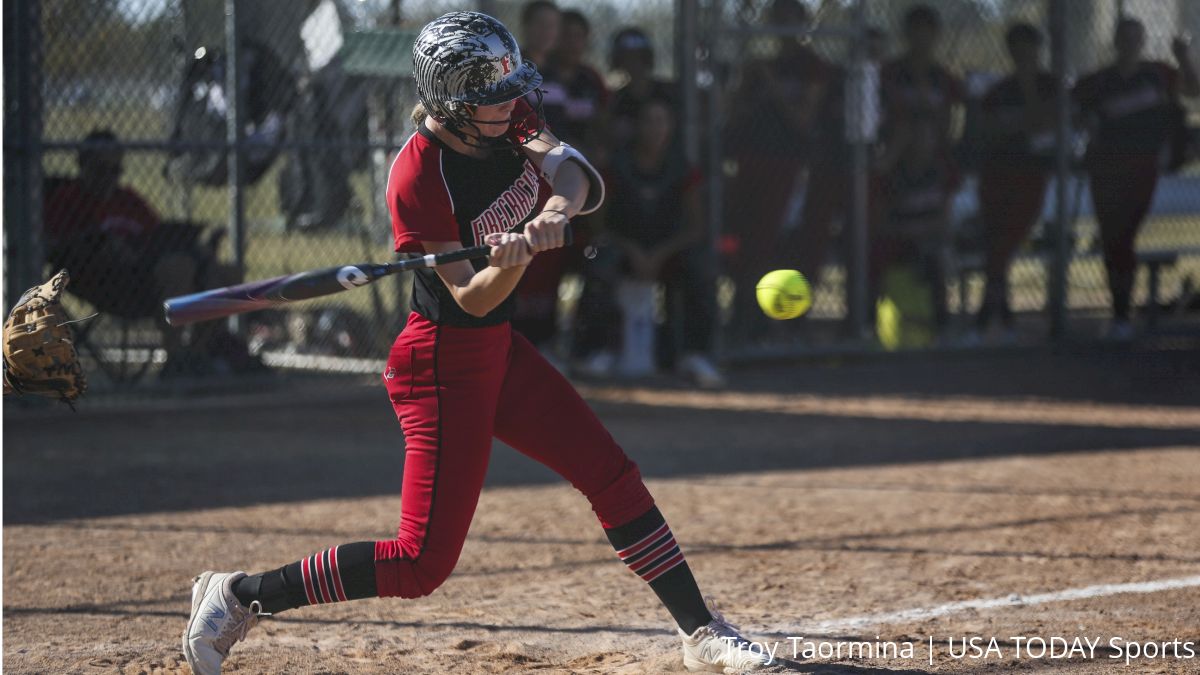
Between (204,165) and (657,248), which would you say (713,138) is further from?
(204,165)

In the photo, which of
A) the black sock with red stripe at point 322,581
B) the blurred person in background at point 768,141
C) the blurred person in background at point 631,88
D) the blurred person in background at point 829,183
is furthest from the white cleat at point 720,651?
the blurred person in background at point 829,183

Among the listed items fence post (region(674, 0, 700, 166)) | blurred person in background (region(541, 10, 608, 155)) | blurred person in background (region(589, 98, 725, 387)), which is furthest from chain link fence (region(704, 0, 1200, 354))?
blurred person in background (region(541, 10, 608, 155))

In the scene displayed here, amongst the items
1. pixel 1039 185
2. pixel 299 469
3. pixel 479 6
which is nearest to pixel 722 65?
pixel 479 6

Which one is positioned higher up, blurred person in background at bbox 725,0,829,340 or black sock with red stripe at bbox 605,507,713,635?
blurred person in background at bbox 725,0,829,340

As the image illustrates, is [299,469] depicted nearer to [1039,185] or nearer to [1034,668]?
[1034,668]

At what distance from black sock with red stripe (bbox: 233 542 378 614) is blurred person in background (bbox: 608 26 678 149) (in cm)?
604

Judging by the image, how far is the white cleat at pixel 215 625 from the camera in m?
3.85

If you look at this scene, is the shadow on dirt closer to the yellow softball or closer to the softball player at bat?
the yellow softball

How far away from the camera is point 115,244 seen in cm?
827

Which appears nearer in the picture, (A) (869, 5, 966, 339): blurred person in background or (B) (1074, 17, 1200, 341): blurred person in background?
(A) (869, 5, 966, 339): blurred person in background

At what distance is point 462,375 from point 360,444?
13.7ft

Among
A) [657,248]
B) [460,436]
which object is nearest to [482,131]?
[460,436]

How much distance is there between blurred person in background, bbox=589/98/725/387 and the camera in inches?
372

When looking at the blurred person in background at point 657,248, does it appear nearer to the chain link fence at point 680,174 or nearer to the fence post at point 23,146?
the chain link fence at point 680,174
